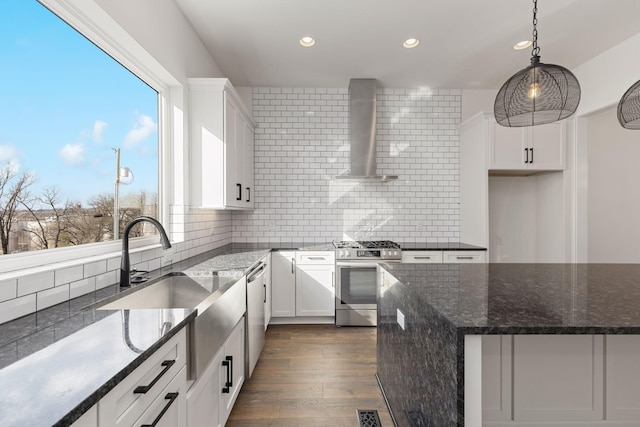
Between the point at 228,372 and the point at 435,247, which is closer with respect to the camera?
the point at 228,372

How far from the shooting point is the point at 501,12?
260 centimetres

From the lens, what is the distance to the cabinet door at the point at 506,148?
352 centimetres

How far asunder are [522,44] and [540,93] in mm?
1994

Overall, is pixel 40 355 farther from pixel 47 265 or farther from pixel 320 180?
pixel 320 180

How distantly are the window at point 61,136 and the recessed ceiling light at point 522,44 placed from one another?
342cm

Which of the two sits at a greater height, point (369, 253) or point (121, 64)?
point (121, 64)

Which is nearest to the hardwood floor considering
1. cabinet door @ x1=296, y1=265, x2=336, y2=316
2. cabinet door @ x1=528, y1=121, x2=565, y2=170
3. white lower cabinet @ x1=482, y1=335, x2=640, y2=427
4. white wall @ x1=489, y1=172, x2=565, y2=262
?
cabinet door @ x1=296, y1=265, x2=336, y2=316

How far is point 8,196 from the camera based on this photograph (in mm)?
1333

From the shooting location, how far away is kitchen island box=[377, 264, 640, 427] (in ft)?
3.33

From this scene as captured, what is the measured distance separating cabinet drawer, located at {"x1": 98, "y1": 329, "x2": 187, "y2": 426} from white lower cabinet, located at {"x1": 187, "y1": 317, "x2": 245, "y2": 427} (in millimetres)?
260

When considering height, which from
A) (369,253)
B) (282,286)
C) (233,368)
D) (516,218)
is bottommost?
(233,368)

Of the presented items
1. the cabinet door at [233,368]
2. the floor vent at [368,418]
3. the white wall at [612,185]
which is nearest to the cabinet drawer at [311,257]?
the cabinet door at [233,368]

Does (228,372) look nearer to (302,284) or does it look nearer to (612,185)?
(302,284)

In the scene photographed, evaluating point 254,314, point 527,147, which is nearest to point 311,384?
point 254,314
